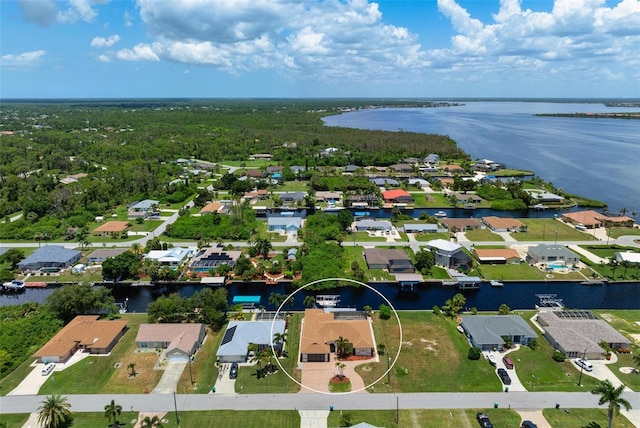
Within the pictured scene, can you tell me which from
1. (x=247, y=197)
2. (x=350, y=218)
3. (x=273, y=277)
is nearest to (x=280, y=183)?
(x=247, y=197)

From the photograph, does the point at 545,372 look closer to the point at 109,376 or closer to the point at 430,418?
the point at 430,418

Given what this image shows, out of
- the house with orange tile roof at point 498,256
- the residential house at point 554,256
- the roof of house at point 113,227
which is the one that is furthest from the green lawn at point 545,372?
the roof of house at point 113,227

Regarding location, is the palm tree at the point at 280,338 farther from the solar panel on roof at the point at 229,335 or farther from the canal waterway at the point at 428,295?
the canal waterway at the point at 428,295

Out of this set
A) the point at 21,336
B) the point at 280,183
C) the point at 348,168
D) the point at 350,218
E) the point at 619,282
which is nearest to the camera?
the point at 21,336

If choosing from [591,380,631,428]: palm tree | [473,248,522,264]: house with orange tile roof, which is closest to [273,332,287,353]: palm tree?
[591,380,631,428]: palm tree

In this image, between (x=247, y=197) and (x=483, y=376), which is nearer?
(x=483, y=376)

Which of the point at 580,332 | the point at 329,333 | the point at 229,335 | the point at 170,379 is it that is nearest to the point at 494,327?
the point at 580,332

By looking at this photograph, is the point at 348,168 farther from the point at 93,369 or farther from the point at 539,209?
the point at 93,369

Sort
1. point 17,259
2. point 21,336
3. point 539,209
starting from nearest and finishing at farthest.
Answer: point 21,336
point 17,259
point 539,209
